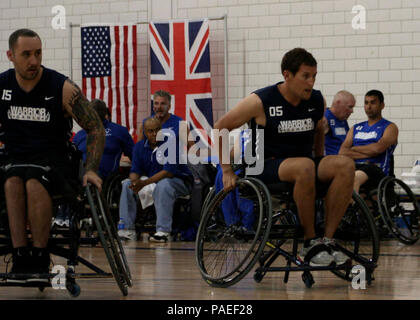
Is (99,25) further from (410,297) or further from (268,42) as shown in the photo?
(410,297)

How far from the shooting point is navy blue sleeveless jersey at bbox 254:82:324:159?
3.20 meters

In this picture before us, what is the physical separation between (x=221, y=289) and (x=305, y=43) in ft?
16.8

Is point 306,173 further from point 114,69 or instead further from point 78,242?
point 114,69

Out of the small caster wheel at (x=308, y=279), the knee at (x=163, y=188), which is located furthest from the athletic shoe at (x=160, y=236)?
the small caster wheel at (x=308, y=279)

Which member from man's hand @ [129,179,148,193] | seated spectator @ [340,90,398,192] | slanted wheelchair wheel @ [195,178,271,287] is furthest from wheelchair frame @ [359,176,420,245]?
slanted wheelchair wheel @ [195,178,271,287]

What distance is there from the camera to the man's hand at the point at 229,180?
3133 millimetres

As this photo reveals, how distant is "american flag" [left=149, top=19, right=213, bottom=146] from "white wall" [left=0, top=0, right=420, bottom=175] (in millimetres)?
227

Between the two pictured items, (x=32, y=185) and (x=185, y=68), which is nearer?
(x=32, y=185)

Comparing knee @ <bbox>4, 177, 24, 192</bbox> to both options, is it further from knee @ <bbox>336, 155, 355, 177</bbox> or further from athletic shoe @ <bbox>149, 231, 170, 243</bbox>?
athletic shoe @ <bbox>149, 231, 170, 243</bbox>

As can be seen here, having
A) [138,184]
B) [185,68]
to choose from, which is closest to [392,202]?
[138,184]

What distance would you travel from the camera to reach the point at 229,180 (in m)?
3.15

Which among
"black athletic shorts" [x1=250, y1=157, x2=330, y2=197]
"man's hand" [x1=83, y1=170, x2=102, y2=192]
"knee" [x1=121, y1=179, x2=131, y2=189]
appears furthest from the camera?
"knee" [x1=121, y1=179, x2=131, y2=189]
